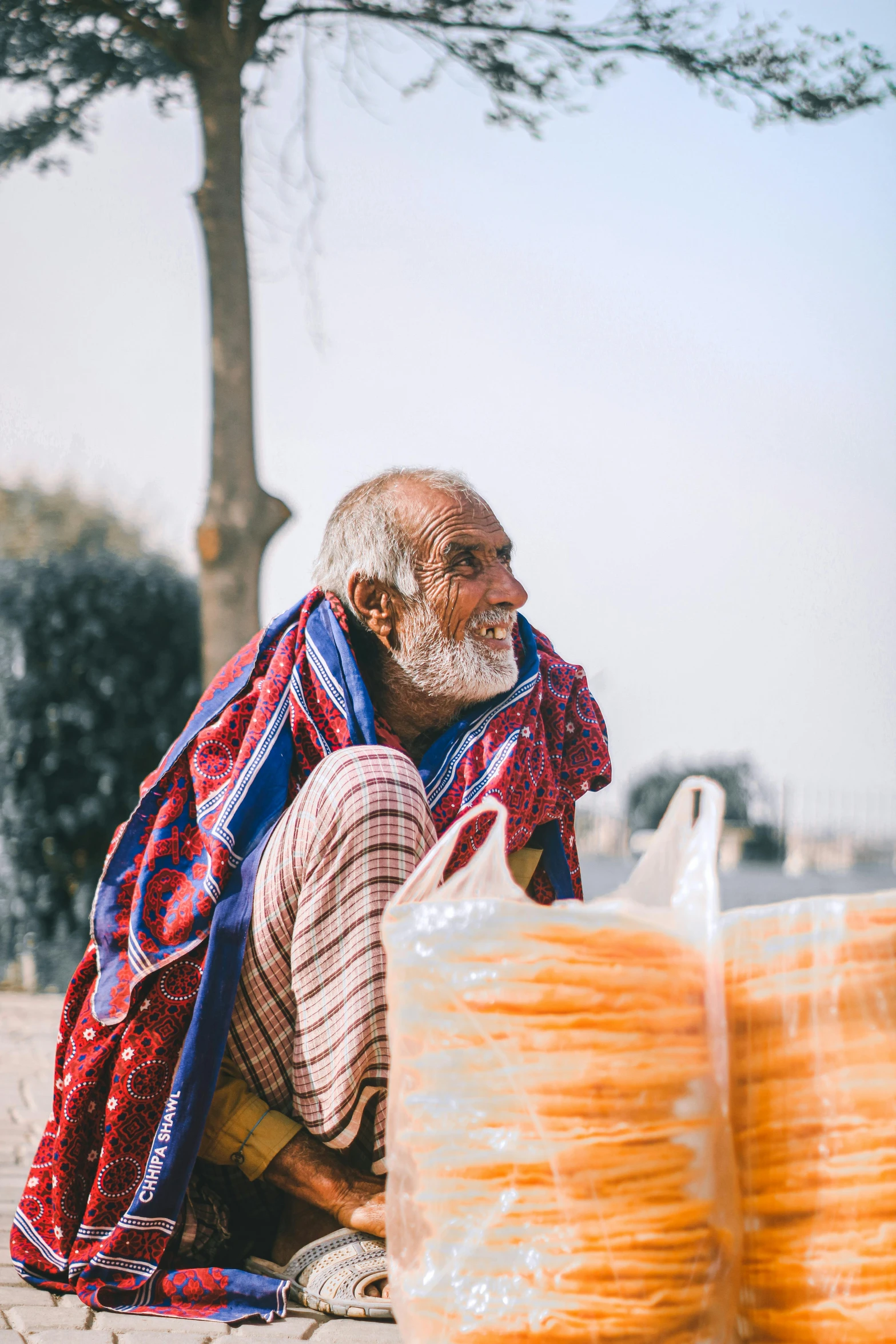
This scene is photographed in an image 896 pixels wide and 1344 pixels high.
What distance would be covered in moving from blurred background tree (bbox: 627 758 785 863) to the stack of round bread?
15.3 ft

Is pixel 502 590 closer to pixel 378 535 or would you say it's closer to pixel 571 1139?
pixel 378 535

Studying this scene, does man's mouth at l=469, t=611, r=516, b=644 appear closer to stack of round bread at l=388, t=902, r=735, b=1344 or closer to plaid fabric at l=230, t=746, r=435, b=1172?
plaid fabric at l=230, t=746, r=435, b=1172

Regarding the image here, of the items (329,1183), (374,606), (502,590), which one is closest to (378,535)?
(374,606)

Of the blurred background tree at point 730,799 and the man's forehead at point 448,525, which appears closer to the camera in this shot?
the man's forehead at point 448,525

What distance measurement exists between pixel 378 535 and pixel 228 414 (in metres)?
2.99

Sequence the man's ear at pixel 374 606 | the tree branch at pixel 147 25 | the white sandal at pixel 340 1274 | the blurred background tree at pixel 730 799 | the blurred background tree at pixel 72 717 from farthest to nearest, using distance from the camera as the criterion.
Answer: the blurred background tree at pixel 730 799 → the blurred background tree at pixel 72 717 → the tree branch at pixel 147 25 → the man's ear at pixel 374 606 → the white sandal at pixel 340 1274

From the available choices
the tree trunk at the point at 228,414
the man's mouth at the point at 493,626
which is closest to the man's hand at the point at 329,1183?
the man's mouth at the point at 493,626

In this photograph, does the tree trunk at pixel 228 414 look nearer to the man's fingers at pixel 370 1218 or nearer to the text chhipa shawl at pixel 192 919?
the text chhipa shawl at pixel 192 919

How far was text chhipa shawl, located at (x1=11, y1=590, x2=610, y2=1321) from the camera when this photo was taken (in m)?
1.94

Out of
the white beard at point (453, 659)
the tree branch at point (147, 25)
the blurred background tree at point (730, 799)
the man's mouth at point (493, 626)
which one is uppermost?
the tree branch at point (147, 25)

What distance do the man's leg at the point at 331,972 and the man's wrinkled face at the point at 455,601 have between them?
0.44 m

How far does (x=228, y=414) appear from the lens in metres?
5.30

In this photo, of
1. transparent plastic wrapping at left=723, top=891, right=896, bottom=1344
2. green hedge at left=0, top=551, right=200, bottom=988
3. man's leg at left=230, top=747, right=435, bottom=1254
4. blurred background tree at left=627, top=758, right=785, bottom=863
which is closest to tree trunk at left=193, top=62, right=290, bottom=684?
green hedge at left=0, top=551, right=200, bottom=988

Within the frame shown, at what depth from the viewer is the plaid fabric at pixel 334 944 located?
1.92 meters
